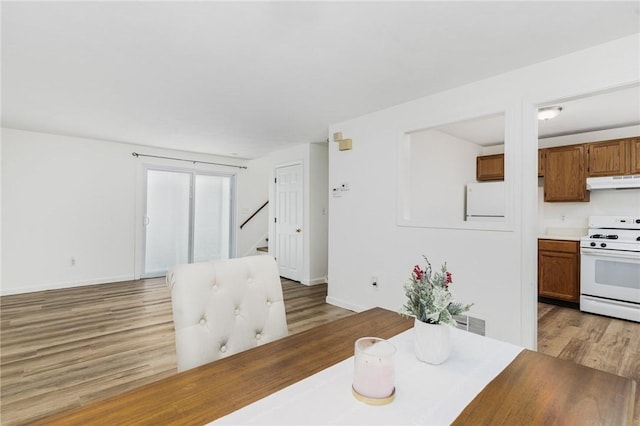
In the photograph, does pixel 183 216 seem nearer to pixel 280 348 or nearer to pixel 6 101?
pixel 6 101

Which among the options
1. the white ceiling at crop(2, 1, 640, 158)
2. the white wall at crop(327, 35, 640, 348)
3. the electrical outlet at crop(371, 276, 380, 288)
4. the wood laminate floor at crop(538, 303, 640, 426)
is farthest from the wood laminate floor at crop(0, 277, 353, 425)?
the white ceiling at crop(2, 1, 640, 158)

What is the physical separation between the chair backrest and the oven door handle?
4.12 m

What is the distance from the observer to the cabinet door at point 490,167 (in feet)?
16.0

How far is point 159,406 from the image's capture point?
0.75 meters

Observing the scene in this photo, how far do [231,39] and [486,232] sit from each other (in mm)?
2497

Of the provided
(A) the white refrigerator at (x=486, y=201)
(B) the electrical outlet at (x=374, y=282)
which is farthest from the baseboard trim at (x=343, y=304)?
(A) the white refrigerator at (x=486, y=201)

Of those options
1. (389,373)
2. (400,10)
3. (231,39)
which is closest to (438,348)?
(389,373)

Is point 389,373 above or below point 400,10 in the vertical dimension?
below

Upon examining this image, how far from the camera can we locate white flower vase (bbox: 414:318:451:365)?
38.9 inches

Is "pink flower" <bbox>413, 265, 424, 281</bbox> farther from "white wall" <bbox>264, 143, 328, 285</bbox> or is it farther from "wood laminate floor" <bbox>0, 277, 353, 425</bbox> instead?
"white wall" <bbox>264, 143, 328, 285</bbox>

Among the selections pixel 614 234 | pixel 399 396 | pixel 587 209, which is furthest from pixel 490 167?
pixel 399 396

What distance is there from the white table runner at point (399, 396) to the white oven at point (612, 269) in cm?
362

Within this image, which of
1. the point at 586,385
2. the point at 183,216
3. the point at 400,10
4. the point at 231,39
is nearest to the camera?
the point at 586,385

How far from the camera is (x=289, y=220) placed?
5453mm
